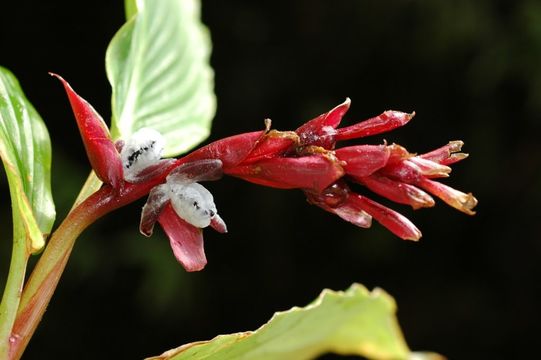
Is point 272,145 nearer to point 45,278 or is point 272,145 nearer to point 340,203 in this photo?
point 340,203

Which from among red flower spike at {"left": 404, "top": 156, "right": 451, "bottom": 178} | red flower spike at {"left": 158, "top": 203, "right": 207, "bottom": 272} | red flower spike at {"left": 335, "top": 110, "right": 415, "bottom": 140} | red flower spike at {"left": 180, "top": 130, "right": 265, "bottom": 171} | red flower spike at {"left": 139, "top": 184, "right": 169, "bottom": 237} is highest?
red flower spike at {"left": 335, "top": 110, "right": 415, "bottom": 140}

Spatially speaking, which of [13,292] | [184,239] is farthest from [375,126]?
[13,292]

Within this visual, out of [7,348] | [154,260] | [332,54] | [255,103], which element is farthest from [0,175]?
[7,348]

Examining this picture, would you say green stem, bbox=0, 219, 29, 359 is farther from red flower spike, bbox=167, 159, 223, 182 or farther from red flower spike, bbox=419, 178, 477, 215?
red flower spike, bbox=419, 178, 477, 215

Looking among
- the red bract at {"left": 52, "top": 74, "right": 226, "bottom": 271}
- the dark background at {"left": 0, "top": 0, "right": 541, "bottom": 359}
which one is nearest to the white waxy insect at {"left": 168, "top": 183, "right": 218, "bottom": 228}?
the red bract at {"left": 52, "top": 74, "right": 226, "bottom": 271}

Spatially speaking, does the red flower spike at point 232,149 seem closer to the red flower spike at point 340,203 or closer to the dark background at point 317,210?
the red flower spike at point 340,203

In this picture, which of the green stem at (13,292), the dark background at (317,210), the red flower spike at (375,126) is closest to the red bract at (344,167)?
the red flower spike at (375,126)

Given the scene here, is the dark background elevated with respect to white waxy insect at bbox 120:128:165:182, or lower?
lower

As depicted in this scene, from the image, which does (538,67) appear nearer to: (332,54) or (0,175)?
(332,54)
